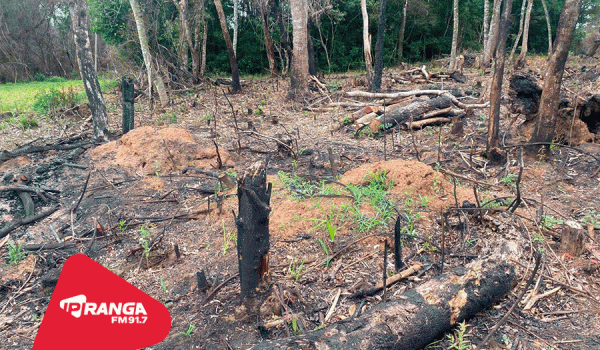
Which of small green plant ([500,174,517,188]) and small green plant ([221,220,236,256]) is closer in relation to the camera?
small green plant ([221,220,236,256])

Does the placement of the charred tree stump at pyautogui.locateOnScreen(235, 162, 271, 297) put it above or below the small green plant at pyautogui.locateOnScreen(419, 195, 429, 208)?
above

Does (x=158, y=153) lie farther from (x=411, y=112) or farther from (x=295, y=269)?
(x=411, y=112)

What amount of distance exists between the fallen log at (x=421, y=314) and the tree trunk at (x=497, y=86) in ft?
10.5

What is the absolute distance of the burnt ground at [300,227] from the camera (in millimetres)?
3051

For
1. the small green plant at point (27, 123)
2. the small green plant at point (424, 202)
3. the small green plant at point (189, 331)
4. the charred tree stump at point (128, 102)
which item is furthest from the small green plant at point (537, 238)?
the small green plant at point (27, 123)

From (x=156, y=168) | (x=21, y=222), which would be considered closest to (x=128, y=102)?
(x=156, y=168)

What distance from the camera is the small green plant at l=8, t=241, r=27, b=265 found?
13.9 ft

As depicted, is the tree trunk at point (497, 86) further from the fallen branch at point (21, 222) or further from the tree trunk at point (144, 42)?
the tree trunk at point (144, 42)

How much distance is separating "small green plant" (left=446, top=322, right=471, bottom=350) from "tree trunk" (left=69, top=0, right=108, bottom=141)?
7.74m

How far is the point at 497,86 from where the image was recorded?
5.56 meters

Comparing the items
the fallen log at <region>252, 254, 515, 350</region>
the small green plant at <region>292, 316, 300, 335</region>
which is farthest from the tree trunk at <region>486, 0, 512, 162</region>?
the small green plant at <region>292, 316, 300, 335</region>

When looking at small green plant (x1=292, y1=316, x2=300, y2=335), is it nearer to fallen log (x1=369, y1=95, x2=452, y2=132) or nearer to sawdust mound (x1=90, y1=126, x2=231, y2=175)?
sawdust mound (x1=90, y1=126, x2=231, y2=175)

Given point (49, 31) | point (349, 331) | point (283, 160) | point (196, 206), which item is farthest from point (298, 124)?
point (49, 31)

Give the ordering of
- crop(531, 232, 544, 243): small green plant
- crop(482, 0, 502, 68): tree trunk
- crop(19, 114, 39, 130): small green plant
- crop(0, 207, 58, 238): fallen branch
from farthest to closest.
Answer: crop(482, 0, 502, 68): tree trunk < crop(19, 114, 39, 130): small green plant < crop(0, 207, 58, 238): fallen branch < crop(531, 232, 544, 243): small green plant
